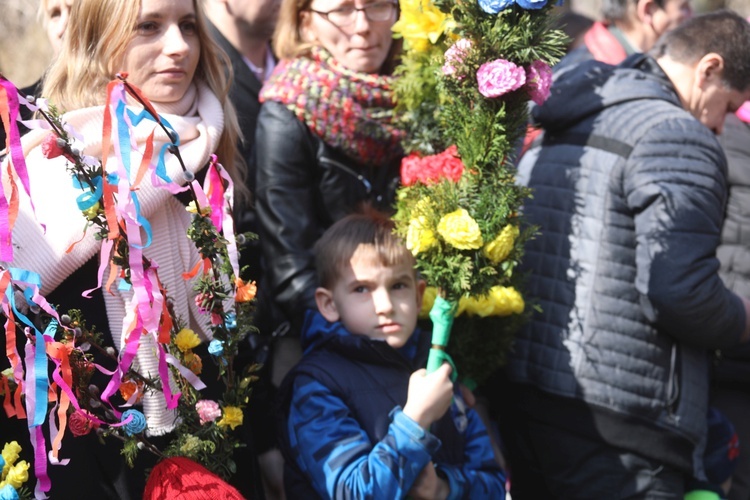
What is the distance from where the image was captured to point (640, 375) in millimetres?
2949

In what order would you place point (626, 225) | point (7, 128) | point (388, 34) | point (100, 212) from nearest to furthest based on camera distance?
point (7, 128)
point (100, 212)
point (626, 225)
point (388, 34)

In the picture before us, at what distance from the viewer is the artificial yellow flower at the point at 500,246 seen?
254 cm

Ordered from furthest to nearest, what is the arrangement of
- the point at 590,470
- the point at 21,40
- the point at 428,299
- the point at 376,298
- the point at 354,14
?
the point at 21,40 < the point at 354,14 < the point at 590,470 < the point at 428,299 < the point at 376,298

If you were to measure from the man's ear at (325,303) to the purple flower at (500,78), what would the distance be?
0.71 m

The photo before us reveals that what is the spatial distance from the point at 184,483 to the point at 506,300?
3.53 ft

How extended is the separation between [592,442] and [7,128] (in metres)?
1.95

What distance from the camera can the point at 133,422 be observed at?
6.98 ft

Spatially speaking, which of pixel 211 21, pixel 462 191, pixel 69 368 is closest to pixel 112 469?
pixel 69 368

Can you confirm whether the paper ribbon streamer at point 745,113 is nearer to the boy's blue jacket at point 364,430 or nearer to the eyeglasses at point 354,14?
the eyeglasses at point 354,14

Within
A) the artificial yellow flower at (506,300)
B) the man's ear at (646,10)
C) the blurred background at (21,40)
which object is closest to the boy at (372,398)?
the artificial yellow flower at (506,300)

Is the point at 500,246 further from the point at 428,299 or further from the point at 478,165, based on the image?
the point at 428,299

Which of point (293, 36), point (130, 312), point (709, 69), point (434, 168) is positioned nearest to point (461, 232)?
point (434, 168)

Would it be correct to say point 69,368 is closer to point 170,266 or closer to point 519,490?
point 170,266

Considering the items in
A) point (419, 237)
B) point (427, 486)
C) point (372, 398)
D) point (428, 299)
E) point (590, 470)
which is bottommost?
point (590, 470)
